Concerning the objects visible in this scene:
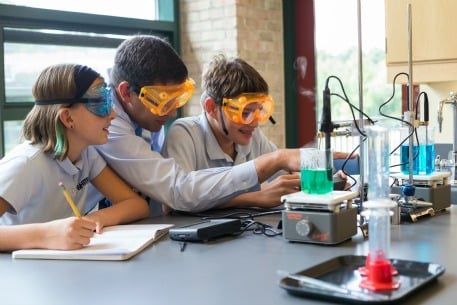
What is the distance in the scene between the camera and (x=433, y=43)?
3.47 meters

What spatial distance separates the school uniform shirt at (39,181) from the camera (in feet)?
5.80

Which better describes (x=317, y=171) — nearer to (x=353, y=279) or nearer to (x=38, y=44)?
(x=353, y=279)

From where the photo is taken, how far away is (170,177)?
6.81 ft

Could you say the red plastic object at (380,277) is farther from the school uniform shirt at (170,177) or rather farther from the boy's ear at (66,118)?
the boy's ear at (66,118)

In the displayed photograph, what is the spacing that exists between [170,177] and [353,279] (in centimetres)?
98

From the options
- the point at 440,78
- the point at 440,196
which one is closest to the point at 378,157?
the point at 440,196

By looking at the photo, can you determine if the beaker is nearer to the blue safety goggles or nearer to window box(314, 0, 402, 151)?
the blue safety goggles

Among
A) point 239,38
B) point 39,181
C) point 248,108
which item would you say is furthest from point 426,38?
point 39,181

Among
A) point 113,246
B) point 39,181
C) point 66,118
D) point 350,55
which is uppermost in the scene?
point 350,55

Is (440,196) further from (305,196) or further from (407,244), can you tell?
(305,196)

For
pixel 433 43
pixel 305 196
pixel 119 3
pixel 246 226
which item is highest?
pixel 119 3

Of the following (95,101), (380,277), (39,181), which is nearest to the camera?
(380,277)

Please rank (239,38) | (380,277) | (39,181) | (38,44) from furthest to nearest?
(239,38)
(38,44)
(39,181)
(380,277)

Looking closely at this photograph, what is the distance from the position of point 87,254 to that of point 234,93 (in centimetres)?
108
